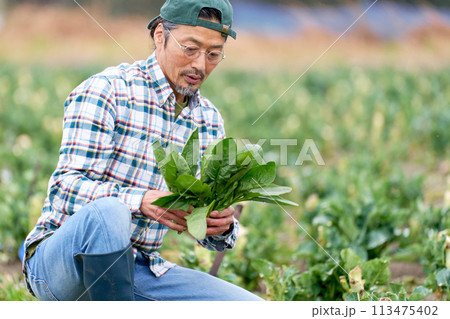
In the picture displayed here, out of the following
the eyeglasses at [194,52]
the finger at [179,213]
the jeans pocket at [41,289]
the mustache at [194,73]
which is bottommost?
the jeans pocket at [41,289]

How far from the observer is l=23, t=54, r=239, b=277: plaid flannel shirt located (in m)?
1.63

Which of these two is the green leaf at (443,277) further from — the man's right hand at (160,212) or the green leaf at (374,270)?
the man's right hand at (160,212)

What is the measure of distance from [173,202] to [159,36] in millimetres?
593

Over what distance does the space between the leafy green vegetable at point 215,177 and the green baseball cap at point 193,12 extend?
37 cm

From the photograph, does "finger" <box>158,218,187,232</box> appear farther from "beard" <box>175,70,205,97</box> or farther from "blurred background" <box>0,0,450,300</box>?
"blurred background" <box>0,0,450,300</box>

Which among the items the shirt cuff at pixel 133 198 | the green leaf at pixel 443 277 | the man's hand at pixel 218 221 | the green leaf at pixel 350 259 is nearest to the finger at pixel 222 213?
the man's hand at pixel 218 221

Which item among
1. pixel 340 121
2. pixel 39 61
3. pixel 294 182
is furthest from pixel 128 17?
pixel 294 182

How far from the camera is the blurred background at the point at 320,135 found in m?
2.48

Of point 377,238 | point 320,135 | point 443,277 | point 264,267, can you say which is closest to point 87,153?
point 264,267

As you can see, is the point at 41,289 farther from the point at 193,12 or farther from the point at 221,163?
the point at 193,12

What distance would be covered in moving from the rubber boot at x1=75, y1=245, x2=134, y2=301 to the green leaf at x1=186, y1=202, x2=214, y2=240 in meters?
0.17

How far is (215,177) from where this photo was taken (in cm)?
163

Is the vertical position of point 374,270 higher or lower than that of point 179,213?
lower

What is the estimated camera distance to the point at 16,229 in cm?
292
